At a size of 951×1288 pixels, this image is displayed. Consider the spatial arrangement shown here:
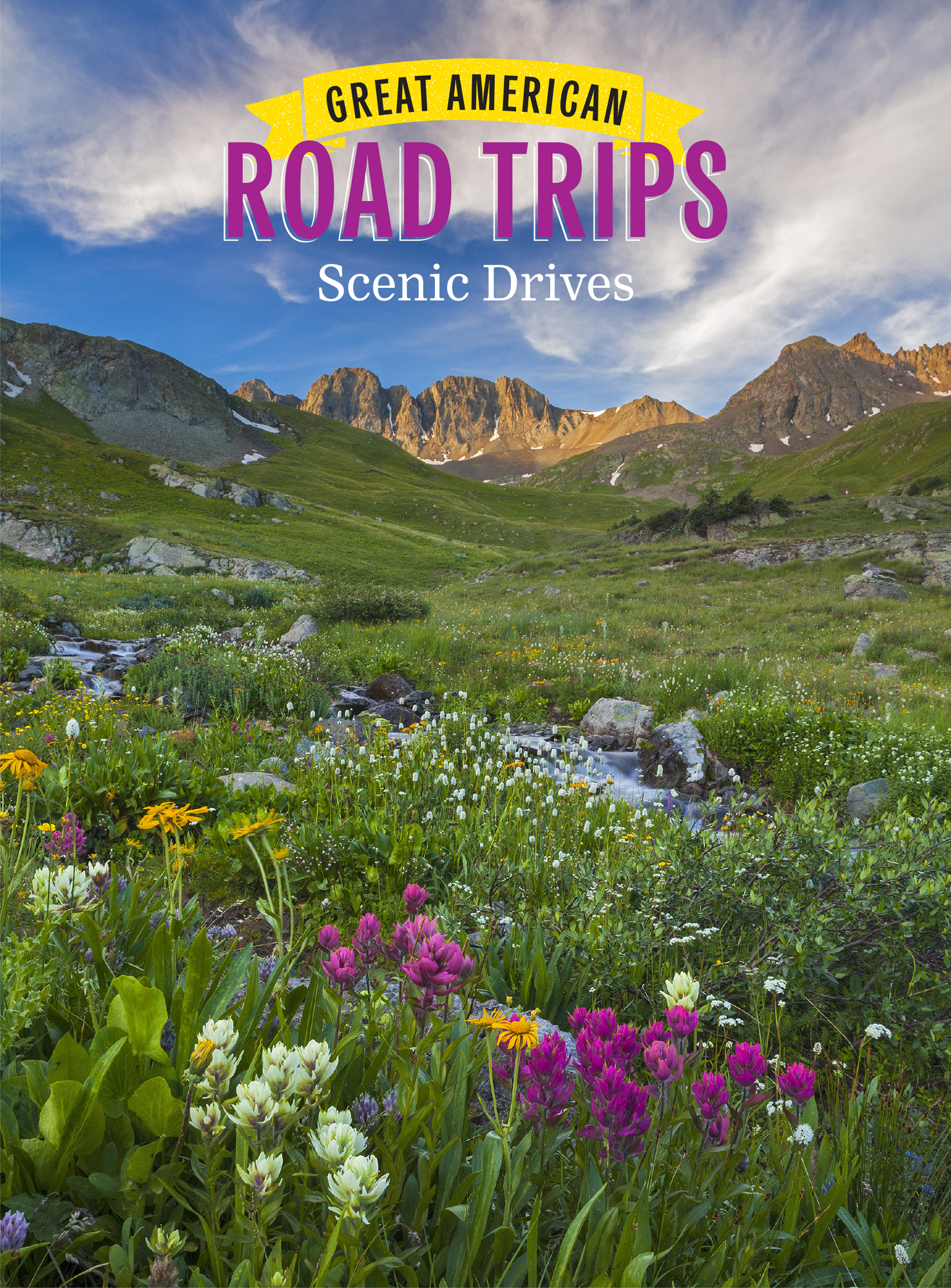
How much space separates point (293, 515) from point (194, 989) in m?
74.5

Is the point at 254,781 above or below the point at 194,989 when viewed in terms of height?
below

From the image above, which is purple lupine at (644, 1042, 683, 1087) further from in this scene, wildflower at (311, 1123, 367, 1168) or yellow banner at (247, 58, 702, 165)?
yellow banner at (247, 58, 702, 165)

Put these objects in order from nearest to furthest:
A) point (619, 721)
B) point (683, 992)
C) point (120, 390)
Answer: point (683, 992) → point (619, 721) → point (120, 390)

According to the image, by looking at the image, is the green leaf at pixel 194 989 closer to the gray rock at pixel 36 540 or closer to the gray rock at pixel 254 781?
the gray rock at pixel 254 781

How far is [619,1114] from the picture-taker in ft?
4.39

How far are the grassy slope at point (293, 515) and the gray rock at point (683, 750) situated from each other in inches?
1558

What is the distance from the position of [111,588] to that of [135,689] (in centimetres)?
1699

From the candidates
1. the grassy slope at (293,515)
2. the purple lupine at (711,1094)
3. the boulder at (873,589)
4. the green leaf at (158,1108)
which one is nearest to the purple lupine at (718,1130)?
the purple lupine at (711,1094)

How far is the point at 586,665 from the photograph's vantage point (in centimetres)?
1273

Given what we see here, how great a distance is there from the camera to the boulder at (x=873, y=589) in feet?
69.3

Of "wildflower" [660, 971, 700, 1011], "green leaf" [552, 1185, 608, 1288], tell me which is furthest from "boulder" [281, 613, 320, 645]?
"green leaf" [552, 1185, 608, 1288]

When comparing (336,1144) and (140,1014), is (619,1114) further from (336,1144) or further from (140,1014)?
(140,1014)

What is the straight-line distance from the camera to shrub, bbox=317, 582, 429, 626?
1820 cm

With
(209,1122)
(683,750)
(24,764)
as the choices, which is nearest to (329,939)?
(209,1122)
